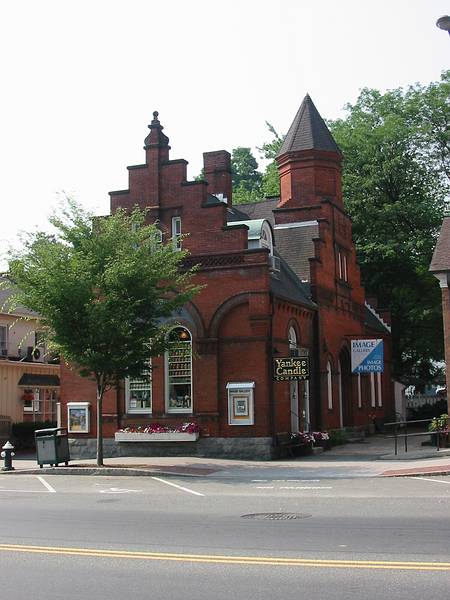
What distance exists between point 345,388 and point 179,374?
10.1 meters

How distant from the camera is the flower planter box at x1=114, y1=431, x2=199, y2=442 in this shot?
25.3 metres

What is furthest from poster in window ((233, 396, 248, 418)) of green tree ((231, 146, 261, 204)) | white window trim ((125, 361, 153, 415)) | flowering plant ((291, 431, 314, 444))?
green tree ((231, 146, 261, 204))

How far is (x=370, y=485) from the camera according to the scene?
17.2m

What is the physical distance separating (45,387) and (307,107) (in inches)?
666

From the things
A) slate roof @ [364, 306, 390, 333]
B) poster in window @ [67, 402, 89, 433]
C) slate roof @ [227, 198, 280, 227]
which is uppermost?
slate roof @ [227, 198, 280, 227]

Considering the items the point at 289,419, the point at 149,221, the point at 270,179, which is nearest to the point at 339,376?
the point at 289,419

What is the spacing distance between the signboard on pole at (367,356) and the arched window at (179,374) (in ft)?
24.2

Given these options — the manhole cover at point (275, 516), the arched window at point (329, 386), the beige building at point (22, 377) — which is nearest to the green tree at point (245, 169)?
the beige building at point (22, 377)

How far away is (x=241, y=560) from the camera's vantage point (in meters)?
8.95

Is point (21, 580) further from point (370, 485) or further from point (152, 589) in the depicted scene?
point (370, 485)

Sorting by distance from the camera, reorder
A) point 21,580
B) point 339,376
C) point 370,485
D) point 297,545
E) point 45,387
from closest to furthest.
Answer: point 21,580 → point 297,545 → point 370,485 → point 339,376 → point 45,387

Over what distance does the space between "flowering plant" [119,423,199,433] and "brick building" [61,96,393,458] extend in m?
0.20

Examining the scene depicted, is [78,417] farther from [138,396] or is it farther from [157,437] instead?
[157,437]

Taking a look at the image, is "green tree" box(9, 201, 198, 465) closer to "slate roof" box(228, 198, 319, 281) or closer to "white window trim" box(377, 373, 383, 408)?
"slate roof" box(228, 198, 319, 281)
